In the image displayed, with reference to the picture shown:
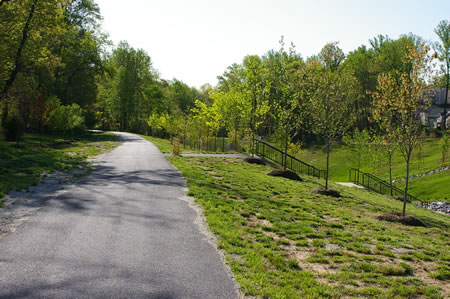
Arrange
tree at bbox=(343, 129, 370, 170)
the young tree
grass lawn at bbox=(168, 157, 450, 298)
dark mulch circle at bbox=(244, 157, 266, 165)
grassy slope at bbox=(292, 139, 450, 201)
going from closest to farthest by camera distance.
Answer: grass lawn at bbox=(168, 157, 450, 298), the young tree, dark mulch circle at bbox=(244, 157, 266, 165), grassy slope at bbox=(292, 139, 450, 201), tree at bbox=(343, 129, 370, 170)

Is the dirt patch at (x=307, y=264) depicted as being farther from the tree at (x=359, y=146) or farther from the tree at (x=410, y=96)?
the tree at (x=359, y=146)

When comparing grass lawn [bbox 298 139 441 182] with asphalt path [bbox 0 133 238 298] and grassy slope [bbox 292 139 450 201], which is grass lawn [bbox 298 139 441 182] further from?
asphalt path [bbox 0 133 238 298]

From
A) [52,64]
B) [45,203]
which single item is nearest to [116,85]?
[52,64]

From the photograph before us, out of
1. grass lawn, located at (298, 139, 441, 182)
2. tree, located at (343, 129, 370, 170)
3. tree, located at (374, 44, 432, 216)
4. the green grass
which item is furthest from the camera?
grass lawn, located at (298, 139, 441, 182)

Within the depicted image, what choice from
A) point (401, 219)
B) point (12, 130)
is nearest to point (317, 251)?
point (401, 219)

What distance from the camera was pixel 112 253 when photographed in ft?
17.8

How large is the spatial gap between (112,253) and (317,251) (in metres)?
3.61

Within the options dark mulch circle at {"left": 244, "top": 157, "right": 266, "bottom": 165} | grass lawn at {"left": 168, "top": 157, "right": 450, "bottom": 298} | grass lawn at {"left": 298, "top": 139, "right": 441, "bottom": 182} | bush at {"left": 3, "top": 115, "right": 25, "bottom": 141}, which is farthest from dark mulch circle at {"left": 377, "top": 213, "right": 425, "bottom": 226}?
bush at {"left": 3, "top": 115, "right": 25, "bottom": 141}

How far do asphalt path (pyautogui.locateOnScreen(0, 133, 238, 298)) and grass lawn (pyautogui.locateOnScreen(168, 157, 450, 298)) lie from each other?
54cm

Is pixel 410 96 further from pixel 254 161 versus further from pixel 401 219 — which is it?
pixel 254 161

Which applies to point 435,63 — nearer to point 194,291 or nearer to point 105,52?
point 194,291

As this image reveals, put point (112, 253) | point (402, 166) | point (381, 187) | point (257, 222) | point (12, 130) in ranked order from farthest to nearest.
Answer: point (402, 166)
point (381, 187)
point (12, 130)
point (257, 222)
point (112, 253)

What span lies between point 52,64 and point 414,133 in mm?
23967

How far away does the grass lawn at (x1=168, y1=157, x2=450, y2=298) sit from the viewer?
464 centimetres
